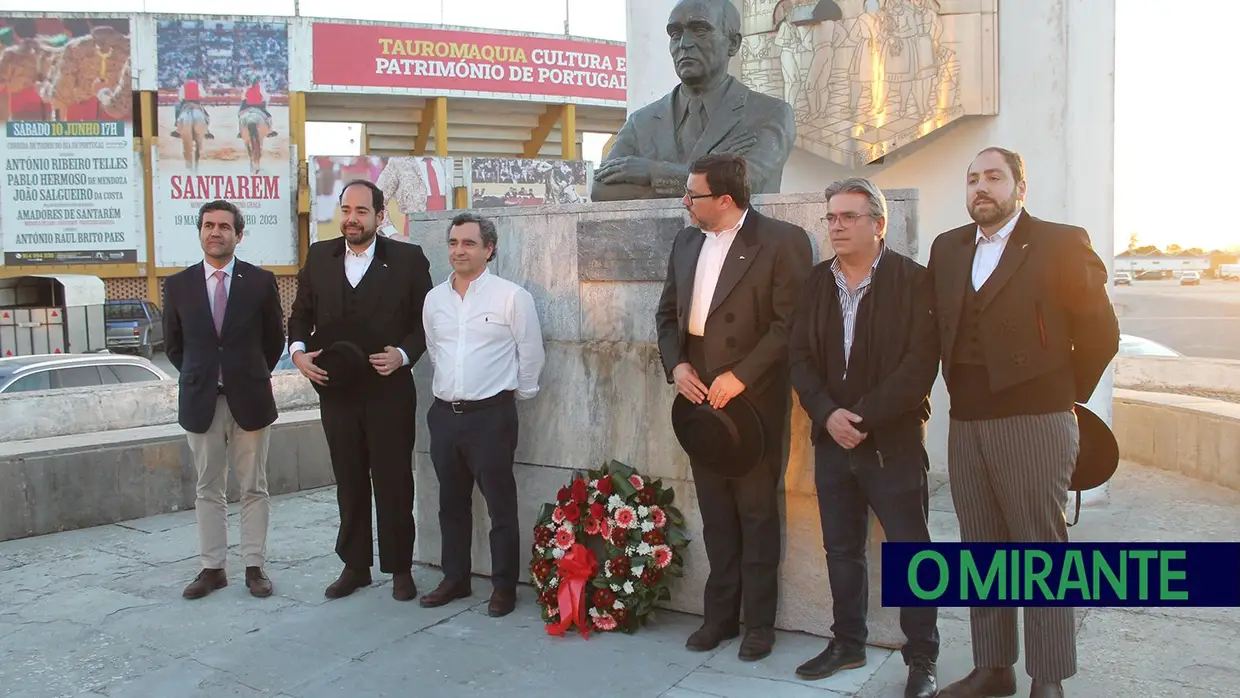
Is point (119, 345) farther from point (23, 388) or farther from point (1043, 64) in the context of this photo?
point (1043, 64)

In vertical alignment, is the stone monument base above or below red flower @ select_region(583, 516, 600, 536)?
above

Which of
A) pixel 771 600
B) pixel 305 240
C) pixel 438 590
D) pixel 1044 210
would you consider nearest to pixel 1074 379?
pixel 771 600

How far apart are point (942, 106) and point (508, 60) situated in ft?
82.1

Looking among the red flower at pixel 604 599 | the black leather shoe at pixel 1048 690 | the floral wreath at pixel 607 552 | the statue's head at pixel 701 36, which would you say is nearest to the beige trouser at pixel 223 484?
the floral wreath at pixel 607 552

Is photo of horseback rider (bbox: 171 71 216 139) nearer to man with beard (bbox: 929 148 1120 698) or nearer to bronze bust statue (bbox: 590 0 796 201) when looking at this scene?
bronze bust statue (bbox: 590 0 796 201)

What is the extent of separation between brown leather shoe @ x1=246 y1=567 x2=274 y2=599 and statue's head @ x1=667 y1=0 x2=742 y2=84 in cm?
306

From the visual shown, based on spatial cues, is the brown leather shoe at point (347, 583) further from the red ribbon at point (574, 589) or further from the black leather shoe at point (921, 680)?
the black leather shoe at point (921, 680)

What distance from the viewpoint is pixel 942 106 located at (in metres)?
6.76

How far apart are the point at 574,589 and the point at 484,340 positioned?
1.12 metres

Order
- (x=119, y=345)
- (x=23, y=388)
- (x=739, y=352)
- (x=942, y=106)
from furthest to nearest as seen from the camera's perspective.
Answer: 1. (x=119, y=345)
2. (x=23, y=388)
3. (x=942, y=106)
4. (x=739, y=352)

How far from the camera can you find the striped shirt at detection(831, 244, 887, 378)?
3547mm

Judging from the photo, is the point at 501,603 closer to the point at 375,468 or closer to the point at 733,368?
the point at 375,468

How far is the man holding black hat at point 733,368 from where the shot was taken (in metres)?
3.79

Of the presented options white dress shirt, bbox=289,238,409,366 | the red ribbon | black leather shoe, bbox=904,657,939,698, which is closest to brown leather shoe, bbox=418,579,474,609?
the red ribbon
